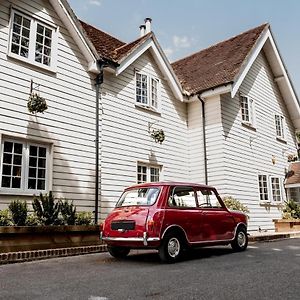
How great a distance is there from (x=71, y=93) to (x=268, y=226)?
1122 centimetres

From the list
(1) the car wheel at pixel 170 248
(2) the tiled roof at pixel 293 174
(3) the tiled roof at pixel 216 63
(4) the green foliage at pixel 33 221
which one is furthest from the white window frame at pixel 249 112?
(4) the green foliage at pixel 33 221

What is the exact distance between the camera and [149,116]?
47.8ft

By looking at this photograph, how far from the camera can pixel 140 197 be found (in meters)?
8.15

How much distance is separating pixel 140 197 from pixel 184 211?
40.2 inches

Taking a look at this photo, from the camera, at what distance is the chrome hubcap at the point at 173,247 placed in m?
7.66

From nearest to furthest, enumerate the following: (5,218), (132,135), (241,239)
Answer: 1. (5,218)
2. (241,239)
3. (132,135)

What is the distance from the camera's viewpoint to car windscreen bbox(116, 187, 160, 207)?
790 centimetres

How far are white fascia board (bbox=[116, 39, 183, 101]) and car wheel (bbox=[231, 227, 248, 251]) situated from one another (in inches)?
269

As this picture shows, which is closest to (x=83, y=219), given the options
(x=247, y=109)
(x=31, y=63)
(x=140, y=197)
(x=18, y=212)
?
(x=18, y=212)

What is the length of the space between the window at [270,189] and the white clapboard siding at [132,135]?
432cm

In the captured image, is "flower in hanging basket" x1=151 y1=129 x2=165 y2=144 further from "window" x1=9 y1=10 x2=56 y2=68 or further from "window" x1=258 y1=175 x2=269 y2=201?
"window" x1=258 y1=175 x2=269 y2=201

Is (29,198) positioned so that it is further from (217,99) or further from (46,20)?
(217,99)

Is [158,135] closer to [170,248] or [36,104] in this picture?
[36,104]

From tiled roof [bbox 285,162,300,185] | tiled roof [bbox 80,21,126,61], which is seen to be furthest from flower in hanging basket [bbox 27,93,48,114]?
tiled roof [bbox 285,162,300,185]
